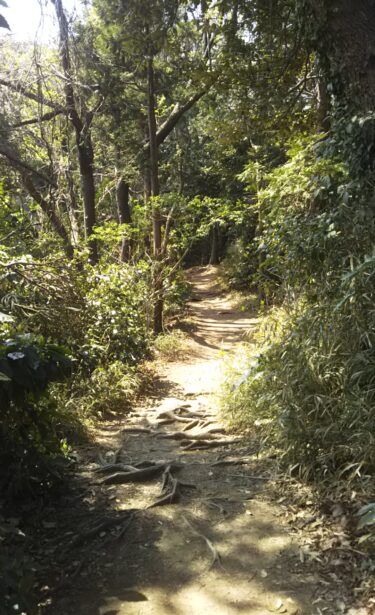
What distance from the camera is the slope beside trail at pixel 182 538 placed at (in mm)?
2672

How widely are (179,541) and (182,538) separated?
0.05m

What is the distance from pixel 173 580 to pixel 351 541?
112cm

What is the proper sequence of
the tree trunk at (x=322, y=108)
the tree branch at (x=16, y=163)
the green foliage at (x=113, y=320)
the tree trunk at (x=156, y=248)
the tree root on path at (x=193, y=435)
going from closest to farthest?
the tree root on path at (x=193, y=435) → the tree trunk at (x=322, y=108) → the green foliage at (x=113, y=320) → the tree branch at (x=16, y=163) → the tree trunk at (x=156, y=248)

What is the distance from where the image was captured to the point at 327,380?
4.09 metres

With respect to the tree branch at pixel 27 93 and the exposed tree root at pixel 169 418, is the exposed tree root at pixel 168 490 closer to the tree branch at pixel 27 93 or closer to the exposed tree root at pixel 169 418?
the exposed tree root at pixel 169 418

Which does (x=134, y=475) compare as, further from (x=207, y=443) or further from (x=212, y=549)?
(x=212, y=549)

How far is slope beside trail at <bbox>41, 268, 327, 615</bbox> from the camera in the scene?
8.77 ft

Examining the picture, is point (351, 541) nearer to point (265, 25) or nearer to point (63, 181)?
point (265, 25)

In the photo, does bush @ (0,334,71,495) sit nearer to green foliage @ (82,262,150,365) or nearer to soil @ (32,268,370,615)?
soil @ (32,268,370,615)

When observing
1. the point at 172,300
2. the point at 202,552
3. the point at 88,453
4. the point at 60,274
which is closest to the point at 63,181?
the point at 172,300

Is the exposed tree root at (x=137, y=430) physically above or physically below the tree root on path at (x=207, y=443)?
below

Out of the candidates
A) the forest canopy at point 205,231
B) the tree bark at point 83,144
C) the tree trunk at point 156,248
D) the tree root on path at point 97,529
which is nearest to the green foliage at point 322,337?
the forest canopy at point 205,231

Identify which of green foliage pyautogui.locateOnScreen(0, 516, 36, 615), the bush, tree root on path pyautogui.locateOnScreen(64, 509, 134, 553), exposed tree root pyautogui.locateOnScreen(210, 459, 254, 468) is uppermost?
the bush

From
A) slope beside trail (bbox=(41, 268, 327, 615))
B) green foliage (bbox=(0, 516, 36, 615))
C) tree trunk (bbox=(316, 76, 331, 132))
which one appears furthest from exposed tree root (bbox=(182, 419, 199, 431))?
tree trunk (bbox=(316, 76, 331, 132))
